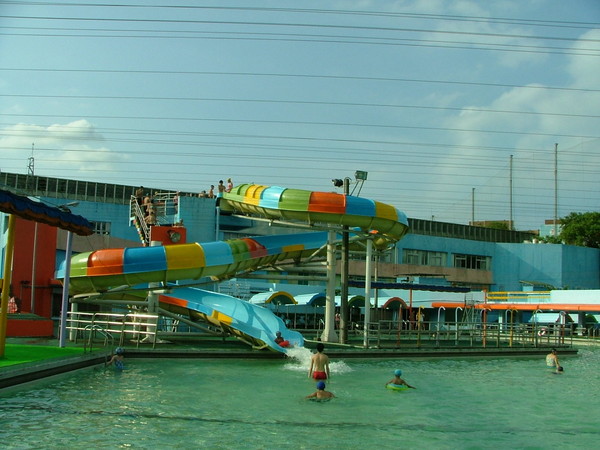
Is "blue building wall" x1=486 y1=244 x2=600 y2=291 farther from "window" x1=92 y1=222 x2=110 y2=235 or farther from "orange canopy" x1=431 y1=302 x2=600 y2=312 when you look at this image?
"window" x1=92 y1=222 x2=110 y2=235

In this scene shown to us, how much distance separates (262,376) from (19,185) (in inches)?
1515

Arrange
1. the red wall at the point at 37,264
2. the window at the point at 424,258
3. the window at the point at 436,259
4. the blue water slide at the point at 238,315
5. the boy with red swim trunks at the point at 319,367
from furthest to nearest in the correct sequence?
the window at the point at 436,259 < the window at the point at 424,258 < the red wall at the point at 37,264 < the blue water slide at the point at 238,315 < the boy with red swim trunks at the point at 319,367

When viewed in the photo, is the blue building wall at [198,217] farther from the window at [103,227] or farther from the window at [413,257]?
the window at [413,257]

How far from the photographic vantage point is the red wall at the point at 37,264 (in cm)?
2636

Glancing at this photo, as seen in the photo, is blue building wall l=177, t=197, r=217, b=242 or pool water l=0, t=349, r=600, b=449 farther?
blue building wall l=177, t=197, r=217, b=242

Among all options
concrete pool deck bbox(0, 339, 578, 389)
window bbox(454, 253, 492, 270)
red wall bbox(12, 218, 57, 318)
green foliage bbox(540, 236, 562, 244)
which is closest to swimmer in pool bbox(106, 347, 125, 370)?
concrete pool deck bbox(0, 339, 578, 389)

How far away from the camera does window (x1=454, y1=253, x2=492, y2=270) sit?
65.1 m

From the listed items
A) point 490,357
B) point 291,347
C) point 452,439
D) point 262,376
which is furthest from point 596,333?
point 452,439

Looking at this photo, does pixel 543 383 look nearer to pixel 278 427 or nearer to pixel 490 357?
pixel 490 357

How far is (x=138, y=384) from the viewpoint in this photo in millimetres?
15930

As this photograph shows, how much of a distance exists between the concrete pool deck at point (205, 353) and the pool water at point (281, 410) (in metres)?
0.29

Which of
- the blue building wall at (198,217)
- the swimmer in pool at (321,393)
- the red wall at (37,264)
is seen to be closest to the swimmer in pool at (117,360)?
the swimmer in pool at (321,393)

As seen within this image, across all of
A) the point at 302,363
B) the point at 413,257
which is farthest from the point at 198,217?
the point at 413,257

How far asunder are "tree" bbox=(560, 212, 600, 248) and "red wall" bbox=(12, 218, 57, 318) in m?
59.6
